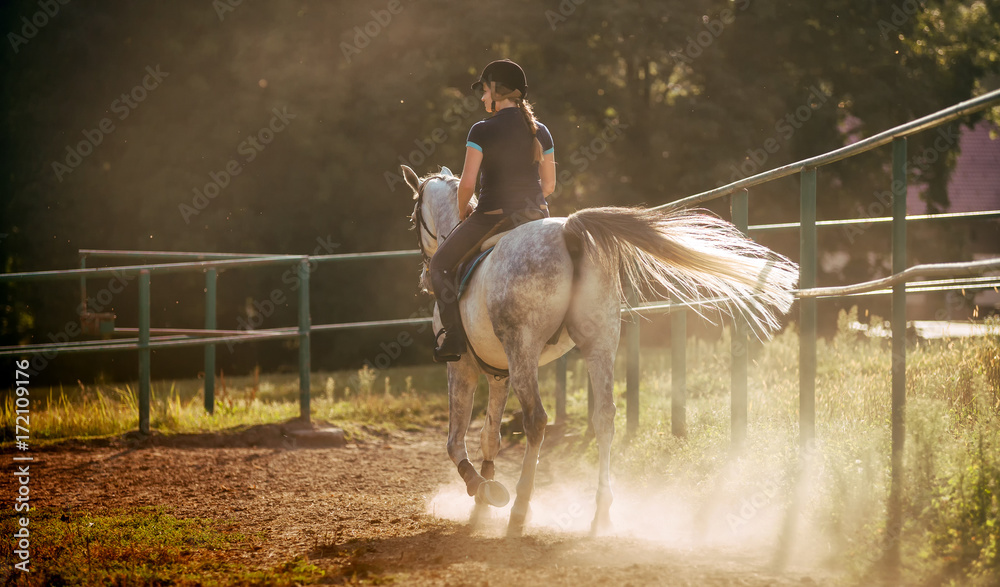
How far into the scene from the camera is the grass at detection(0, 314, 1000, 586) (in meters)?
3.12

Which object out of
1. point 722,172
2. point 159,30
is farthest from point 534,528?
point 159,30

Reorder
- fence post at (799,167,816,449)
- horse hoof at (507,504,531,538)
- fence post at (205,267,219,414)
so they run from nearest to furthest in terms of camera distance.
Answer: fence post at (799,167,816,449), horse hoof at (507,504,531,538), fence post at (205,267,219,414)

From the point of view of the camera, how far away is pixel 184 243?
51.4 feet

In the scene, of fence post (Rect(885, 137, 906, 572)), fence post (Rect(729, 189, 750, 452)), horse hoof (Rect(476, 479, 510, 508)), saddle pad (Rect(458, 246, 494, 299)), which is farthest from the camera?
fence post (Rect(729, 189, 750, 452))

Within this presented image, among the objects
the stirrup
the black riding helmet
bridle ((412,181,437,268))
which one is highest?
the black riding helmet

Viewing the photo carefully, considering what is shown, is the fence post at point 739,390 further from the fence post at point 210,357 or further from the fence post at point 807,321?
the fence post at point 210,357

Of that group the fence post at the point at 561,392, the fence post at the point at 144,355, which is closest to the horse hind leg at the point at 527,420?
the fence post at the point at 561,392
